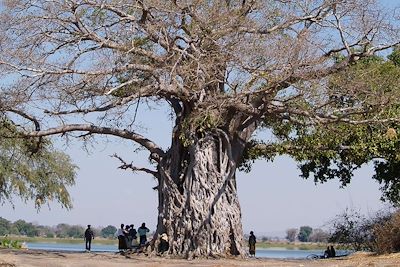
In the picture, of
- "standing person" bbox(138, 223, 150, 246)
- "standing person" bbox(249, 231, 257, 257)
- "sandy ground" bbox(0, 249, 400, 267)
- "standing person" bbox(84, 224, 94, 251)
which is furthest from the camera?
"standing person" bbox(84, 224, 94, 251)

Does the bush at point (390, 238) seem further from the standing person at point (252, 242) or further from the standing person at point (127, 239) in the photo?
the standing person at point (127, 239)

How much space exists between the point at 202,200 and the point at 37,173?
1404cm

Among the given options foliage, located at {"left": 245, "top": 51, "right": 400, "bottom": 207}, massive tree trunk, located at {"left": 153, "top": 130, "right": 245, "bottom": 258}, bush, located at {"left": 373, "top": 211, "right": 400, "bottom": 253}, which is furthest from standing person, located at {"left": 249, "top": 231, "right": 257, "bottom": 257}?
bush, located at {"left": 373, "top": 211, "right": 400, "bottom": 253}

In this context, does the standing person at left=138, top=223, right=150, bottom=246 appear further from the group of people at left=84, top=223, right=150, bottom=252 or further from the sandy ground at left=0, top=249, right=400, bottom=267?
the sandy ground at left=0, top=249, right=400, bottom=267

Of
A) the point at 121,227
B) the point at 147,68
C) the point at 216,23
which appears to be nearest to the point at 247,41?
the point at 216,23

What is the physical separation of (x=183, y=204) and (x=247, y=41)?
202 inches

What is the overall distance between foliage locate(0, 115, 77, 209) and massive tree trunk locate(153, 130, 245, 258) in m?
10.1

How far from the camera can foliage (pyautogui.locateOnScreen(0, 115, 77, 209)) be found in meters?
34.8

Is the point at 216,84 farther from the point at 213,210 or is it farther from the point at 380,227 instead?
the point at 380,227

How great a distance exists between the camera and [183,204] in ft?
79.1

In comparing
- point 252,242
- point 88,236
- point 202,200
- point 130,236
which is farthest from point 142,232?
point 202,200

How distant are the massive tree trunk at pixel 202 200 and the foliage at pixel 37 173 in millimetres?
10111

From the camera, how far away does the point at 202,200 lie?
23906 millimetres

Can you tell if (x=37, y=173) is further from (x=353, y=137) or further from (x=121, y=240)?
(x=353, y=137)
